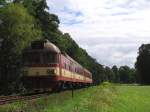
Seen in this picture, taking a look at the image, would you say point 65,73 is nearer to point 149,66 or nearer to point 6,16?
point 6,16

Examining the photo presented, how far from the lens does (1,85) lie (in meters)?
59.1

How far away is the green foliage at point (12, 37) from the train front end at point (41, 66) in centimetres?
2359

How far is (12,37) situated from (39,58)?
25.0 meters

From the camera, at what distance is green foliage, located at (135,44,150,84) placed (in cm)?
14300

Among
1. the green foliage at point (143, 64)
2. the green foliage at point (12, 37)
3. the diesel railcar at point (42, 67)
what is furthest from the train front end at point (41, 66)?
the green foliage at point (143, 64)

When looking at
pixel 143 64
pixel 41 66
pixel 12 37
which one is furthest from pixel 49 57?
pixel 143 64

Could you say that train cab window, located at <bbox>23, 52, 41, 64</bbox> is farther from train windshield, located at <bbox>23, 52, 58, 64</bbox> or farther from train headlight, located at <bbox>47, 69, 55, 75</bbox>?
train headlight, located at <bbox>47, 69, 55, 75</bbox>

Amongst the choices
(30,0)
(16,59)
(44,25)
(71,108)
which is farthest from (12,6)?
(71,108)

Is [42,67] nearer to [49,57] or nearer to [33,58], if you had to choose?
[33,58]

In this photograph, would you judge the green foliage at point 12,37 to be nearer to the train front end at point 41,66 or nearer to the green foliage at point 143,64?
the train front end at point 41,66

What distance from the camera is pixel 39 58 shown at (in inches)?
1400

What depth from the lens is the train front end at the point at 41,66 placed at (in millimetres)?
34969

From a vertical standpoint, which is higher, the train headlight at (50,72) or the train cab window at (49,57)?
the train cab window at (49,57)

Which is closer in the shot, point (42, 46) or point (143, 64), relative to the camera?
point (42, 46)
